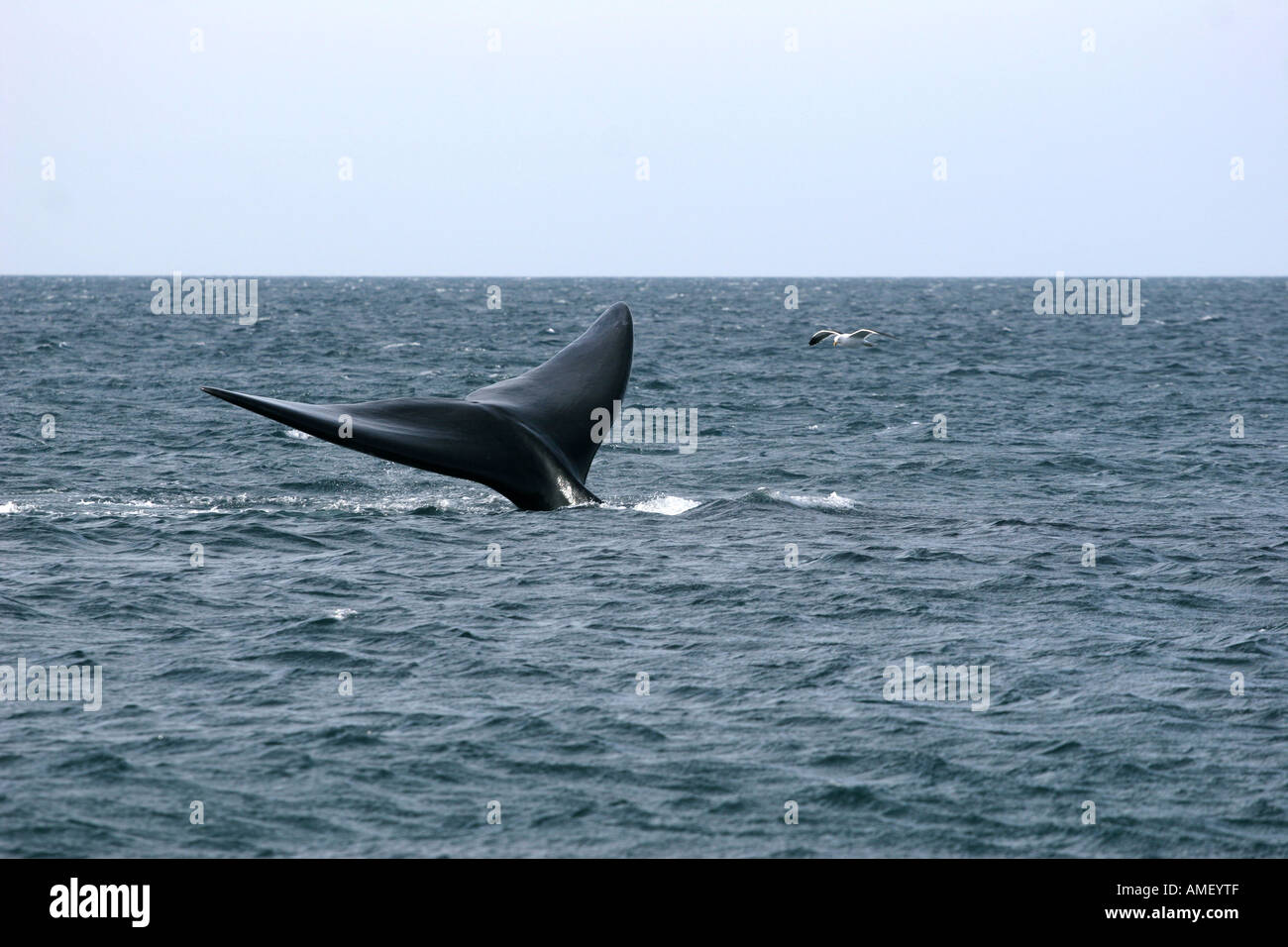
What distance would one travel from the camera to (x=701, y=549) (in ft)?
51.6

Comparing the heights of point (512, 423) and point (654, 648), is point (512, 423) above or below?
above

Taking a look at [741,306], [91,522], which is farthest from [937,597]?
[741,306]

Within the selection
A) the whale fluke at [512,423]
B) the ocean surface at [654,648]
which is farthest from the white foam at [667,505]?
the whale fluke at [512,423]

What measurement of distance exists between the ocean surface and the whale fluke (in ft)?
2.95

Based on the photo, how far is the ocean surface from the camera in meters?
8.52

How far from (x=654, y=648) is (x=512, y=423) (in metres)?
3.37

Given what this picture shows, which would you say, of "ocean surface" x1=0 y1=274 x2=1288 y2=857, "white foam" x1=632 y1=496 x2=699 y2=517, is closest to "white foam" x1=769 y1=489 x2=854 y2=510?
"ocean surface" x1=0 y1=274 x2=1288 y2=857

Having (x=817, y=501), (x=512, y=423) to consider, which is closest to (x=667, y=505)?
(x=817, y=501)

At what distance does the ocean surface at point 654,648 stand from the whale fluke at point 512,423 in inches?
35.4

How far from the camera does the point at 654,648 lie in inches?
474

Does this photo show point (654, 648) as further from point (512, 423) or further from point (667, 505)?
point (667, 505)

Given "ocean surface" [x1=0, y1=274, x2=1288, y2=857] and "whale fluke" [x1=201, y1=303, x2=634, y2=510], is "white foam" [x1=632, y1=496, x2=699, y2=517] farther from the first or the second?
"whale fluke" [x1=201, y1=303, x2=634, y2=510]

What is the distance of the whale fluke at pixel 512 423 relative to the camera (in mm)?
12906
